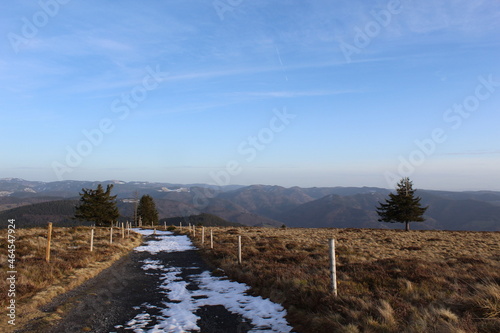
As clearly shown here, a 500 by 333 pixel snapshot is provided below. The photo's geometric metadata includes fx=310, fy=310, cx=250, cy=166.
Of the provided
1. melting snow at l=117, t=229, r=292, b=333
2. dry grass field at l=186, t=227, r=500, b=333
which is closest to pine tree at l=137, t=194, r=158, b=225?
melting snow at l=117, t=229, r=292, b=333

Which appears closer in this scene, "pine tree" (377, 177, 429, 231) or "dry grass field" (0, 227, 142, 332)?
"dry grass field" (0, 227, 142, 332)

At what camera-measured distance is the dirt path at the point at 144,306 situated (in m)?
7.06

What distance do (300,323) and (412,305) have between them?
2.53 meters

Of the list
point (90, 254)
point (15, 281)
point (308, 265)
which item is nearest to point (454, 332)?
point (308, 265)

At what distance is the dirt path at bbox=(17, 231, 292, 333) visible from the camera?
706 centimetres

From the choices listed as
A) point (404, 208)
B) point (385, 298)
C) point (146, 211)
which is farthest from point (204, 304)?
point (146, 211)

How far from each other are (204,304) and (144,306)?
1680 mm

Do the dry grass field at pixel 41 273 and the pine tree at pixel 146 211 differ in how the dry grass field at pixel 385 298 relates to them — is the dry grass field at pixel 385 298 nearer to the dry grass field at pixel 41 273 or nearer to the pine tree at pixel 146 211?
the dry grass field at pixel 41 273

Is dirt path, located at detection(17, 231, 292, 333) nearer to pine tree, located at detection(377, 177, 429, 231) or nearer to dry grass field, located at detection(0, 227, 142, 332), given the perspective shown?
dry grass field, located at detection(0, 227, 142, 332)

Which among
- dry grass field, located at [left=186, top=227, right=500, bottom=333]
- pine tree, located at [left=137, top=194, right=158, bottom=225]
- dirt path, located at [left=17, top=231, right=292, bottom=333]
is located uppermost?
dry grass field, located at [left=186, top=227, right=500, bottom=333]

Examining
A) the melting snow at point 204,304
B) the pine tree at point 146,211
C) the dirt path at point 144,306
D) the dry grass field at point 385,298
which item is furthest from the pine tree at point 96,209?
the dry grass field at point 385,298

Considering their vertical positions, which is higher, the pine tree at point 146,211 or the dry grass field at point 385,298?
the dry grass field at point 385,298

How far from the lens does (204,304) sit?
351 inches

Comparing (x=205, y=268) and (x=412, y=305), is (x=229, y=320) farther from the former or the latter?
(x=205, y=268)
